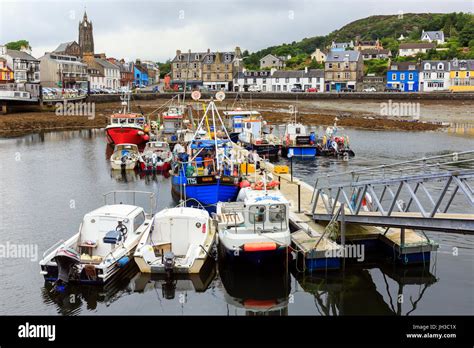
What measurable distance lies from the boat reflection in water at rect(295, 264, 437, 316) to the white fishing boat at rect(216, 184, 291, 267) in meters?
1.69

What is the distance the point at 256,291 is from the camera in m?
21.0

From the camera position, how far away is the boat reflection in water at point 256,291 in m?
19.7

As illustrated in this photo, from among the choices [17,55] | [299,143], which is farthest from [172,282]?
[17,55]

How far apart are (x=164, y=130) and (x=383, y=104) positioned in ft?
186

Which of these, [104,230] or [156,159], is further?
[156,159]

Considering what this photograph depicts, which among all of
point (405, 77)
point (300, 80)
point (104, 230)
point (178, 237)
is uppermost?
point (405, 77)

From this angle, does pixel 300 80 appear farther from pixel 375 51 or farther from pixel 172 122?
pixel 172 122

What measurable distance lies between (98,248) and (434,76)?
118267 millimetres

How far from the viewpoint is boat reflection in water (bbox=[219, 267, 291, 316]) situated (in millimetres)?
19734

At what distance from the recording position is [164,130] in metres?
68.0

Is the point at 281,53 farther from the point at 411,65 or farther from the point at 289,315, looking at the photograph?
the point at 289,315

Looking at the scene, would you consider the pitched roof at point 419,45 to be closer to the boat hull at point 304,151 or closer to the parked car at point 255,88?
the parked car at point 255,88

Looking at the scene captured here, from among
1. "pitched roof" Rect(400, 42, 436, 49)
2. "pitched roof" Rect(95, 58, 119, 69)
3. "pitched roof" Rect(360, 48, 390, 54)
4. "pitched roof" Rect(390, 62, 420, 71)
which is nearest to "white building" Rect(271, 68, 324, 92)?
"pitched roof" Rect(390, 62, 420, 71)
